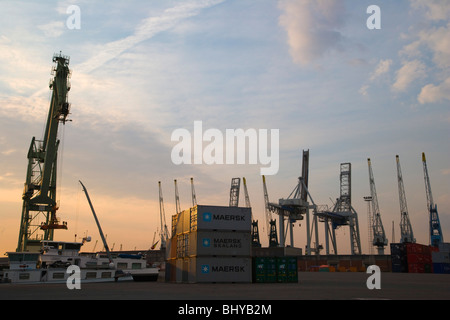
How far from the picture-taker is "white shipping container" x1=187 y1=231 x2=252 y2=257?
1094 inches

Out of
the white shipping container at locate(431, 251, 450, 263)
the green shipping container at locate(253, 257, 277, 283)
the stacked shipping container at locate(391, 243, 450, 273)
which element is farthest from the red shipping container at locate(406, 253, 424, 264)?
the green shipping container at locate(253, 257, 277, 283)

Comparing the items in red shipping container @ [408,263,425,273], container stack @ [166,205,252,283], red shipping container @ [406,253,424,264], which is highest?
container stack @ [166,205,252,283]

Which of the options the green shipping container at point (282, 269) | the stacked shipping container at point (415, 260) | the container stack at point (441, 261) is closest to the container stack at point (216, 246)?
the green shipping container at point (282, 269)

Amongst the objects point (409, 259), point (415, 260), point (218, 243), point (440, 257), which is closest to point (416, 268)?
point (415, 260)

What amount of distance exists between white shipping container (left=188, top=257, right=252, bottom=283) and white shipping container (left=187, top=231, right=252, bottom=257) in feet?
1.30

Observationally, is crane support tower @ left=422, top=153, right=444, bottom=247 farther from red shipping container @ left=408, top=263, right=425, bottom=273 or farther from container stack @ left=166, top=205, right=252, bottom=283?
container stack @ left=166, top=205, right=252, bottom=283

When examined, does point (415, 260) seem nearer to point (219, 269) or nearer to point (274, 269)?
point (274, 269)

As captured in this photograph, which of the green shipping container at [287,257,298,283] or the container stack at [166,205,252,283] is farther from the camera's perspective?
the green shipping container at [287,257,298,283]

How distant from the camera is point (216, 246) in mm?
28141

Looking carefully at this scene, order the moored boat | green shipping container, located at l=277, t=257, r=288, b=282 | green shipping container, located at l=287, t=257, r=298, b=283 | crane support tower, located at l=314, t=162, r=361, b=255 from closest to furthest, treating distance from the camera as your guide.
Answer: green shipping container, located at l=277, t=257, r=288, b=282, green shipping container, located at l=287, t=257, r=298, b=283, the moored boat, crane support tower, located at l=314, t=162, r=361, b=255

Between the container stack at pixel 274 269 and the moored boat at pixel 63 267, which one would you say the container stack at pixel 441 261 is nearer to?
the container stack at pixel 274 269
